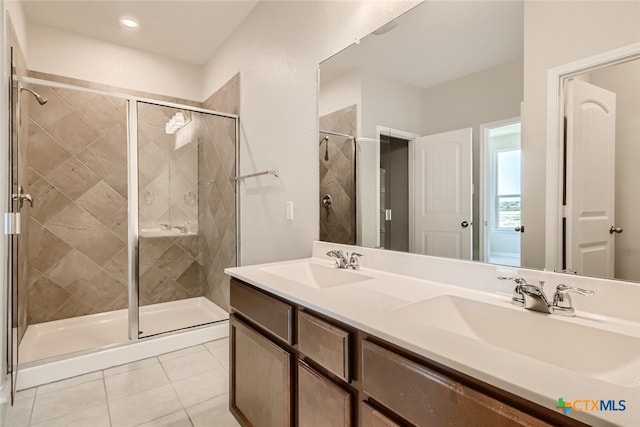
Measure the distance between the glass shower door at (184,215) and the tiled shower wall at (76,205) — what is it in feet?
1.28

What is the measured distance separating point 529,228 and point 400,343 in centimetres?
68

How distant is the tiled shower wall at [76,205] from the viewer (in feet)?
8.82

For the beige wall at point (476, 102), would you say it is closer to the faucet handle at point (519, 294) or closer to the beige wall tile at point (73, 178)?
the faucet handle at point (519, 294)

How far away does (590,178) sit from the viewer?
0.96 meters

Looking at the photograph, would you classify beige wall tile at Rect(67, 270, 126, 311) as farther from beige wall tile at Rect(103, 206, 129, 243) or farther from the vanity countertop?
the vanity countertop

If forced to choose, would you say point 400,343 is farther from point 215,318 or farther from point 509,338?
point 215,318

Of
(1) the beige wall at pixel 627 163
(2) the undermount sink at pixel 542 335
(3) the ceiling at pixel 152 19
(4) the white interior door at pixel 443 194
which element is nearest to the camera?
(2) the undermount sink at pixel 542 335

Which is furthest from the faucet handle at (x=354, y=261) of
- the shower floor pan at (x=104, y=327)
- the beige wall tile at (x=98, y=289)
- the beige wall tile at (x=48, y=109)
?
the beige wall tile at (x=48, y=109)

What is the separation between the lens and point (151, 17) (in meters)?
2.68

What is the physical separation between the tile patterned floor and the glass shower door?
51cm

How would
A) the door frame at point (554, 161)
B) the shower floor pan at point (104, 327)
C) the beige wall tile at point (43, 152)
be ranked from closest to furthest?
the door frame at point (554, 161) → the shower floor pan at point (104, 327) → the beige wall tile at point (43, 152)

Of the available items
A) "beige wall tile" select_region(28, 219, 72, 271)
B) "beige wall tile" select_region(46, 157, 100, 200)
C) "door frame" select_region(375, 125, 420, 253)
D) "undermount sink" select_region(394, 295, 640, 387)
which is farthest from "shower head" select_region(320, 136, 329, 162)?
"beige wall tile" select_region(28, 219, 72, 271)

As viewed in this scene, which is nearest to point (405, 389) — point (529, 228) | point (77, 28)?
point (529, 228)

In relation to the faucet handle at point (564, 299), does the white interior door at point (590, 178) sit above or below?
above
